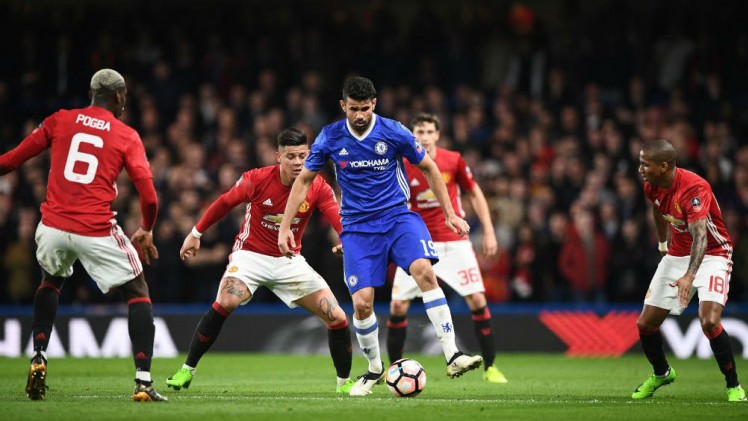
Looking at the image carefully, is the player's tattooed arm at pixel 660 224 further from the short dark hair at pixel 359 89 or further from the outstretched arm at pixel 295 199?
the outstretched arm at pixel 295 199

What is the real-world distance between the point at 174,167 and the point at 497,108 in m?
5.89

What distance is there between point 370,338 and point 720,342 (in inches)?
118

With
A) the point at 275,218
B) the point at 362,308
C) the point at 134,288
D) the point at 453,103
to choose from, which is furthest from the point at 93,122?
the point at 453,103

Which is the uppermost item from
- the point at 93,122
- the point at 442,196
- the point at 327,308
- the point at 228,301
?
the point at 93,122

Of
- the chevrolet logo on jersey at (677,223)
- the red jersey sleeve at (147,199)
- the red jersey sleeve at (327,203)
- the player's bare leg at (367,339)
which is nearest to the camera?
the red jersey sleeve at (147,199)

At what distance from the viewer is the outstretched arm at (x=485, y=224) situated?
1143cm

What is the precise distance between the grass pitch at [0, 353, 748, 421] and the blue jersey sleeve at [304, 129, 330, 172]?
1.93 metres

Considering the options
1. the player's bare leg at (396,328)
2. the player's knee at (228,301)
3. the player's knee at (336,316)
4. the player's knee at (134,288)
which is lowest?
the player's bare leg at (396,328)

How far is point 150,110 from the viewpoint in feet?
68.2

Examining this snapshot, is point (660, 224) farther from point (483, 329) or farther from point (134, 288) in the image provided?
point (134, 288)

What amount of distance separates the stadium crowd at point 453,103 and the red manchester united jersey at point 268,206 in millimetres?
6969

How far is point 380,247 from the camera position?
30.8 ft

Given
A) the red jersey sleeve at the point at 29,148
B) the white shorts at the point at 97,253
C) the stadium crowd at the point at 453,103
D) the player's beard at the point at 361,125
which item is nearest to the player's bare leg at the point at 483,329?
the player's beard at the point at 361,125

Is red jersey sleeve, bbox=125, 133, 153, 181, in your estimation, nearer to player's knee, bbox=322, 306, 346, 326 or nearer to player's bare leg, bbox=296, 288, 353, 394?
player's bare leg, bbox=296, 288, 353, 394
